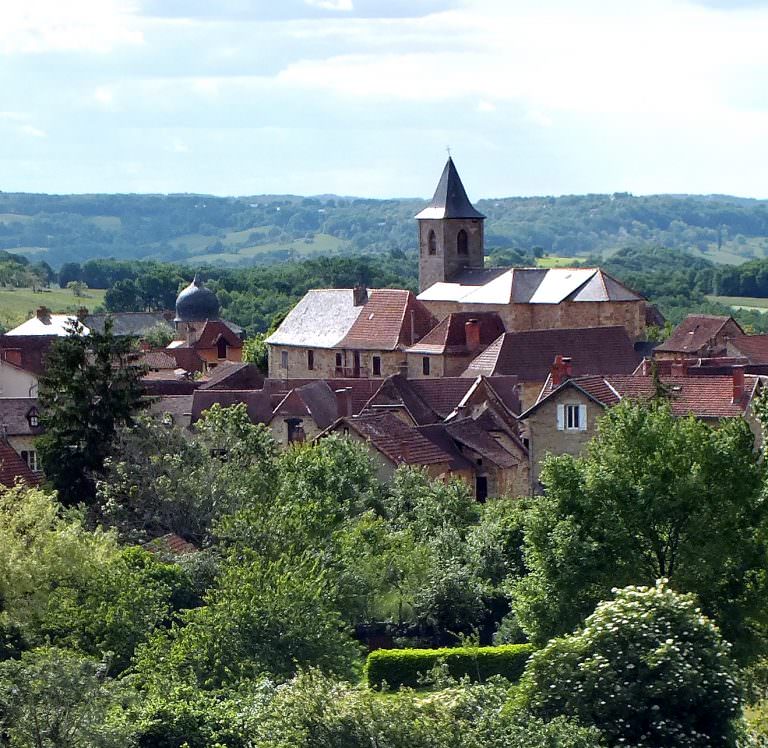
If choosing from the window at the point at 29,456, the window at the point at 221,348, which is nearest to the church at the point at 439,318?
the window at the point at 221,348

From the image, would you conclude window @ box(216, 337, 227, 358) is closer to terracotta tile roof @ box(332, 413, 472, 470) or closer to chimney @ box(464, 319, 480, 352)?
chimney @ box(464, 319, 480, 352)

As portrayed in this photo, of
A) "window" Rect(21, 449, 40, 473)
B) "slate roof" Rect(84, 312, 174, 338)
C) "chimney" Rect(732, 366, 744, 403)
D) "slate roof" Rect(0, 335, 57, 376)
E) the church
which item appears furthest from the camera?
"slate roof" Rect(84, 312, 174, 338)

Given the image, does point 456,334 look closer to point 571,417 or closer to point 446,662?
point 571,417

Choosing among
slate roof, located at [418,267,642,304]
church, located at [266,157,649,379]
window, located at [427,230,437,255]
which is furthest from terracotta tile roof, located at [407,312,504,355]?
window, located at [427,230,437,255]

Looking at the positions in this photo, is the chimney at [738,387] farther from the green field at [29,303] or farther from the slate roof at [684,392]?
the green field at [29,303]

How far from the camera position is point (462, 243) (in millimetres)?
94812

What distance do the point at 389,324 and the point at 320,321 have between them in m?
5.77

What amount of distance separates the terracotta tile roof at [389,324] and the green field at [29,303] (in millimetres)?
69499

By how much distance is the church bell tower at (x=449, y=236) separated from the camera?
9412 centimetres

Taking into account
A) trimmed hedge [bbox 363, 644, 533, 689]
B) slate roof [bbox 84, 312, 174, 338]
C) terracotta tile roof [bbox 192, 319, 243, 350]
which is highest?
trimmed hedge [bbox 363, 644, 533, 689]

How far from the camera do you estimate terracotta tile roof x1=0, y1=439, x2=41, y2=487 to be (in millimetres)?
47344

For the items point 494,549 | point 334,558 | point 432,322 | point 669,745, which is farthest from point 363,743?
point 432,322

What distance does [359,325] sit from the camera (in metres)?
86.0

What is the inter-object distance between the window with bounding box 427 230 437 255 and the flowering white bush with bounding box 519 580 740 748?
2822 inches
